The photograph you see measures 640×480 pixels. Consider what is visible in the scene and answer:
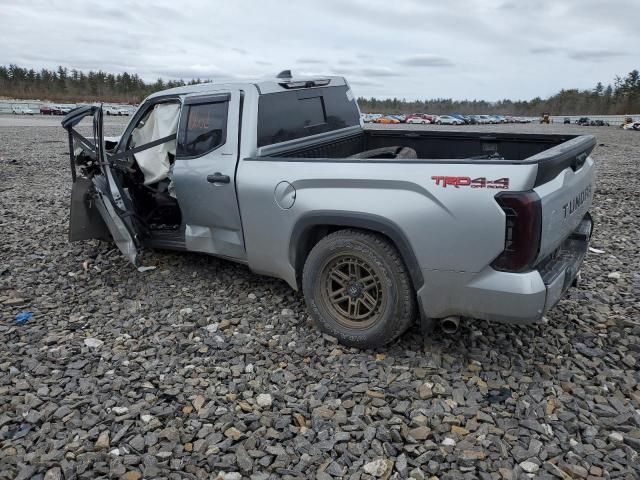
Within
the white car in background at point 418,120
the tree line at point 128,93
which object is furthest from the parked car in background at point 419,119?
the tree line at point 128,93

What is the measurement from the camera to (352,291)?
371cm

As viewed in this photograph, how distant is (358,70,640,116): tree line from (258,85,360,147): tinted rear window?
77.8 metres

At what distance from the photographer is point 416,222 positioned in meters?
3.23

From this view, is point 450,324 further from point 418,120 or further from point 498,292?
point 418,120

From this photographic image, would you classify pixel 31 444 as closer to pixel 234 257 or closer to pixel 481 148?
pixel 234 257

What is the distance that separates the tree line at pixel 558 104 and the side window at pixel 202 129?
78792mm

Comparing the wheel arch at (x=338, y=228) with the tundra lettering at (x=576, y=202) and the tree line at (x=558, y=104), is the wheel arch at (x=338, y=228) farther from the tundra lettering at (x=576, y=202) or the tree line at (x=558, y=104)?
the tree line at (x=558, y=104)


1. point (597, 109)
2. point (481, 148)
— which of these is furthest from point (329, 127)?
point (597, 109)

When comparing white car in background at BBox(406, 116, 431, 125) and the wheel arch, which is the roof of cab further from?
white car in background at BBox(406, 116, 431, 125)

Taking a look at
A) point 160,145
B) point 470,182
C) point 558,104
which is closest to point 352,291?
point 470,182

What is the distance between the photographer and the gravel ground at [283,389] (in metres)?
2.72

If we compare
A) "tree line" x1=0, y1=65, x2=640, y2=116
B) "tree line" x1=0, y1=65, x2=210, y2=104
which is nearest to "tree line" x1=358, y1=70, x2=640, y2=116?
"tree line" x1=0, y1=65, x2=640, y2=116

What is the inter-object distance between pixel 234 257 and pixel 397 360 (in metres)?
1.72

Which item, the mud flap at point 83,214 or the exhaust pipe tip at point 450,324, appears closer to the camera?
the exhaust pipe tip at point 450,324
